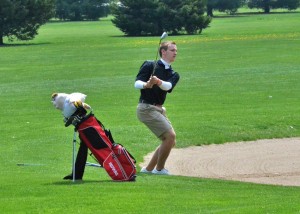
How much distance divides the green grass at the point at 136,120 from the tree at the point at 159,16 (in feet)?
66.8

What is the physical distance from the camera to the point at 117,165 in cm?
1233

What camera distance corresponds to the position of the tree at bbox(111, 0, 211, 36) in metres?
76.6

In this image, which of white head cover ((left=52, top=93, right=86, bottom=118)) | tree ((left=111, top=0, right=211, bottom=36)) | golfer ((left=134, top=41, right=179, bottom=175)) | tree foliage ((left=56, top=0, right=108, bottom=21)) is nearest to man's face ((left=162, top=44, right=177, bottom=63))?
golfer ((left=134, top=41, right=179, bottom=175))

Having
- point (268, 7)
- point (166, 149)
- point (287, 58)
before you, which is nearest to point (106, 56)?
point (287, 58)

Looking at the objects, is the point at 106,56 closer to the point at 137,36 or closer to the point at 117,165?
the point at 137,36

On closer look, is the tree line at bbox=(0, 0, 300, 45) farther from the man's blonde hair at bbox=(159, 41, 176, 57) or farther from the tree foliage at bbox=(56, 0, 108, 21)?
the man's blonde hair at bbox=(159, 41, 176, 57)

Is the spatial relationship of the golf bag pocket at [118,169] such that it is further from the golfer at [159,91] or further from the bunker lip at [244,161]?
the bunker lip at [244,161]

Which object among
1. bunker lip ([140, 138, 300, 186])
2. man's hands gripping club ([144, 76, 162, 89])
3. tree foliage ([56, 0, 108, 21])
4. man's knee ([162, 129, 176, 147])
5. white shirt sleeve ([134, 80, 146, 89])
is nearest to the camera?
man's hands gripping club ([144, 76, 162, 89])

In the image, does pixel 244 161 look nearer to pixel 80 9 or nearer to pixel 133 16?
pixel 133 16

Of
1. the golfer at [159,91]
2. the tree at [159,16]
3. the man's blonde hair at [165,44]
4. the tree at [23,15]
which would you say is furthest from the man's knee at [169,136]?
the tree at [159,16]

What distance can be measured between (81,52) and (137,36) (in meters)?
22.5

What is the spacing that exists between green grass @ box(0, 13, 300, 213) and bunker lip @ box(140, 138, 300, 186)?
2.08ft

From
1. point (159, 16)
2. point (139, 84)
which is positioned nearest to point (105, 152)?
point (139, 84)

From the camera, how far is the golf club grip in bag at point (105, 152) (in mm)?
12336
